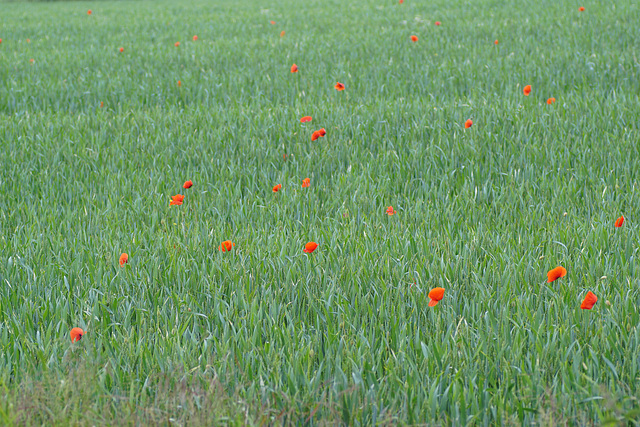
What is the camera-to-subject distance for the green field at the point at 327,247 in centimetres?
140

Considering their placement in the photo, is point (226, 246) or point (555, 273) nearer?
point (555, 273)

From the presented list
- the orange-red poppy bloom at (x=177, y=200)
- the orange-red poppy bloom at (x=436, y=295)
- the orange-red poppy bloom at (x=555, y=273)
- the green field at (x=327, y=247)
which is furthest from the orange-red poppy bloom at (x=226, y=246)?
the orange-red poppy bloom at (x=555, y=273)

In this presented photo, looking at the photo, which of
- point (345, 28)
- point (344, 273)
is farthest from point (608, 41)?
point (344, 273)

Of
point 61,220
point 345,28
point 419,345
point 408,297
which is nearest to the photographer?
point 419,345

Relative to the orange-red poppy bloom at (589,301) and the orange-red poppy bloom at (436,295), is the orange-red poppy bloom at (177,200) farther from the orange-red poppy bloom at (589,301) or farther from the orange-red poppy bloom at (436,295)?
the orange-red poppy bloom at (589,301)

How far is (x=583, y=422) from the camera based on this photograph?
1.29 m

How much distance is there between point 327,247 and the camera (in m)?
2.22

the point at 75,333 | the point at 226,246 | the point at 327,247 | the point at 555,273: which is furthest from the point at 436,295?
the point at 75,333

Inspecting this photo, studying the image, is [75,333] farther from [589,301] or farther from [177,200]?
[589,301]

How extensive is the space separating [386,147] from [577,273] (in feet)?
6.15

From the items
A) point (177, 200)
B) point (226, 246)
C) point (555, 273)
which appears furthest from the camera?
point (177, 200)

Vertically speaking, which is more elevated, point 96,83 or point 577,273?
point 96,83

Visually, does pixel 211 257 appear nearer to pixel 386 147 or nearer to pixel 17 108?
pixel 386 147

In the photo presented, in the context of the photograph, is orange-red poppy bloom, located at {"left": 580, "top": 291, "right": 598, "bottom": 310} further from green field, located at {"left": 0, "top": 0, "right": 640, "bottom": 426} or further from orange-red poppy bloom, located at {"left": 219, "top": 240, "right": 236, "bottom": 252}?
orange-red poppy bloom, located at {"left": 219, "top": 240, "right": 236, "bottom": 252}
